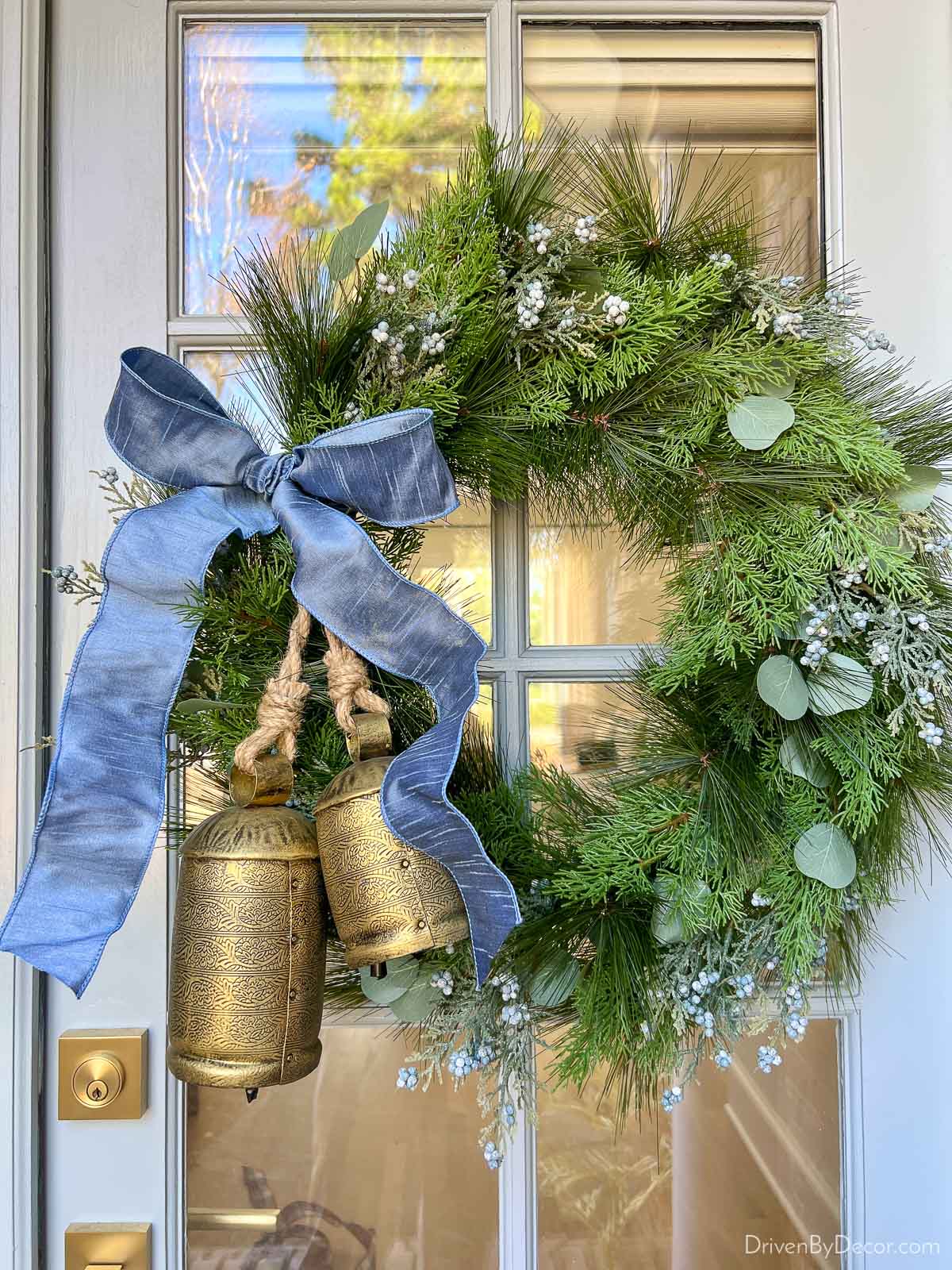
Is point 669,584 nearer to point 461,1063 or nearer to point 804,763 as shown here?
→ point 804,763

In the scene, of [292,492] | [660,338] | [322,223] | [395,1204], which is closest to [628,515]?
[660,338]

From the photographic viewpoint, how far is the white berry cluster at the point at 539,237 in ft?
2.11

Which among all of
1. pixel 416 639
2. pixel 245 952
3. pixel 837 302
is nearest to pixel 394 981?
pixel 245 952

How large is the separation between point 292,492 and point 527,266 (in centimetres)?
24

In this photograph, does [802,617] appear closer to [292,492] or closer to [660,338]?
[660,338]

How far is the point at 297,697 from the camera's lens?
0.56m

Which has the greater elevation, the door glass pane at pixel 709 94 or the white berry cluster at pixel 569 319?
the door glass pane at pixel 709 94

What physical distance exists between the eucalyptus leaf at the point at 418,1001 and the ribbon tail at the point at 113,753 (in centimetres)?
23

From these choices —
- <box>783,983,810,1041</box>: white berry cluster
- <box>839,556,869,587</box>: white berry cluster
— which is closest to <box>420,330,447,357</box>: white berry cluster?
<box>839,556,869,587</box>: white berry cluster

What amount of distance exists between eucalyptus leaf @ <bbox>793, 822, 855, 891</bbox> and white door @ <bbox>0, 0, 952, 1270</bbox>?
0.24 metres

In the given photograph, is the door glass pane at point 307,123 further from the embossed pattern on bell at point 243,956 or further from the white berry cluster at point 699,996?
the white berry cluster at point 699,996

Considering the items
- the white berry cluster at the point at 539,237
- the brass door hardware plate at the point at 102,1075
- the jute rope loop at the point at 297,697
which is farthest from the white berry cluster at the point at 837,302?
the brass door hardware plate at the point at 102,1075

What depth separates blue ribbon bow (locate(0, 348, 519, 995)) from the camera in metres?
0.56

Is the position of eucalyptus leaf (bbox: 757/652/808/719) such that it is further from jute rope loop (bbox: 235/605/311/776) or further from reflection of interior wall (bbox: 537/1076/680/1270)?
reflection of interior wall (bbox: 537/1076/680/1270)
